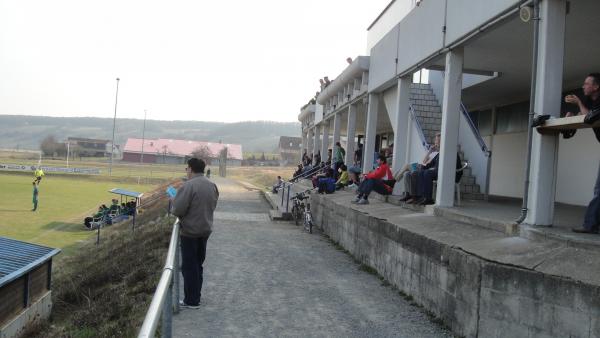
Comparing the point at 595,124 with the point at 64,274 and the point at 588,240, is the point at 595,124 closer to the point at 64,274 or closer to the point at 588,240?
the point at 588,240

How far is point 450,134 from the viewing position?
28.4ft

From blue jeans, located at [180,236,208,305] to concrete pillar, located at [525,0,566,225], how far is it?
152 inches

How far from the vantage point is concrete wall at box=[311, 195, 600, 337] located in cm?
418

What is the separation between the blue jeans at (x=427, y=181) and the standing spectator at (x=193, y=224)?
4365 mm

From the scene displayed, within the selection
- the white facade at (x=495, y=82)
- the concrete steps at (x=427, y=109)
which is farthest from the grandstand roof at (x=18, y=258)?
the concrete steps at (x=427, y=109)

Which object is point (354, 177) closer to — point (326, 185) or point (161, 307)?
point (326, 185)

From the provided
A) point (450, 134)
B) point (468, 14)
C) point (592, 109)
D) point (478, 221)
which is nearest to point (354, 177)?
point (450, 134)

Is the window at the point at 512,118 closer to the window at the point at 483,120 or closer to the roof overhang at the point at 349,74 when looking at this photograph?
the window at the point at 483,120

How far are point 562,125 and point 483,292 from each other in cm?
201

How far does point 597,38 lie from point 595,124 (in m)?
3.64

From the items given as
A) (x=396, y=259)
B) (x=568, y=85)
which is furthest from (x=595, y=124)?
(x=568, y=85)

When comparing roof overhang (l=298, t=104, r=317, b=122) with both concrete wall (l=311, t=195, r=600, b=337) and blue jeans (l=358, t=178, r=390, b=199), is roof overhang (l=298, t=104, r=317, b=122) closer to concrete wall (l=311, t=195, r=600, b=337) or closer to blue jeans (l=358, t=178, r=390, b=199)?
blue jeans (l=358, t=178, r=390, b=199)

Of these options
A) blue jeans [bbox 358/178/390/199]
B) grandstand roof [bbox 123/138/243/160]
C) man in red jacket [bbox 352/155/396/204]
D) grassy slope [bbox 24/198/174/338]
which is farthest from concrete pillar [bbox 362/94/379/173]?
grandstand roof [bbox 123/138/243/160]

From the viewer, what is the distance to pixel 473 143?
11.3 m
